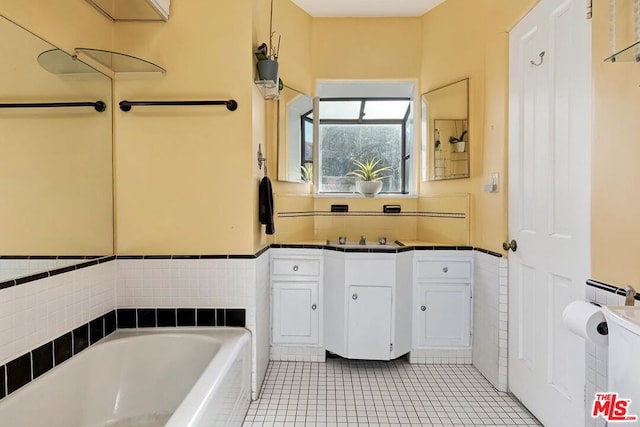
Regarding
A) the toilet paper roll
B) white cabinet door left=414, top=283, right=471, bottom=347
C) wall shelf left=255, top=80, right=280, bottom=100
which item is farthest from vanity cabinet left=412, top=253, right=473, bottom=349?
wall shelf left=255, top=80, right=280, bottom=100

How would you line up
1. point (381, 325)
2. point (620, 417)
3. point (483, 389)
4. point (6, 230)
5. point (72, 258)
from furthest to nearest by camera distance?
point (381, 325), point (483, 389), point (72, 258), point (6, 230), point (620, 417)

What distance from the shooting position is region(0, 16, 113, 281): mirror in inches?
56.6

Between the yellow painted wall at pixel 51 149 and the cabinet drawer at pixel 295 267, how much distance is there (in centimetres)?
107

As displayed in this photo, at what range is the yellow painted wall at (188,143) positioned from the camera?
203 cm

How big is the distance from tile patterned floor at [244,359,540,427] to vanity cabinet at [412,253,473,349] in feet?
0.67

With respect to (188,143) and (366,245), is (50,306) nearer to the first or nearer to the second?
(188,143)

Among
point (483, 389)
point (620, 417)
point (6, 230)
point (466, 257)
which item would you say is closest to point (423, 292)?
point (466, 257)

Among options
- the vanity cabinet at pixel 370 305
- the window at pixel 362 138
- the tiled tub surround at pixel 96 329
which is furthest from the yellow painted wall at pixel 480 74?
the tiled tub surround at pixel 96 329

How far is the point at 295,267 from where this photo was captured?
8.44 feet

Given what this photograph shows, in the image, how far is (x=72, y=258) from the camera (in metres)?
1.75

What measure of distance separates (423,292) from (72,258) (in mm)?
2192

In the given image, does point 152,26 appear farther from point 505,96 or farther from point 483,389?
point 483,389

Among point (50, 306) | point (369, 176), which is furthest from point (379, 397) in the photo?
point (50, 306)

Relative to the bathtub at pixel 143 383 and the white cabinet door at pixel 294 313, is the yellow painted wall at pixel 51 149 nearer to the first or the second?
the bathtub at pixel 143 383
